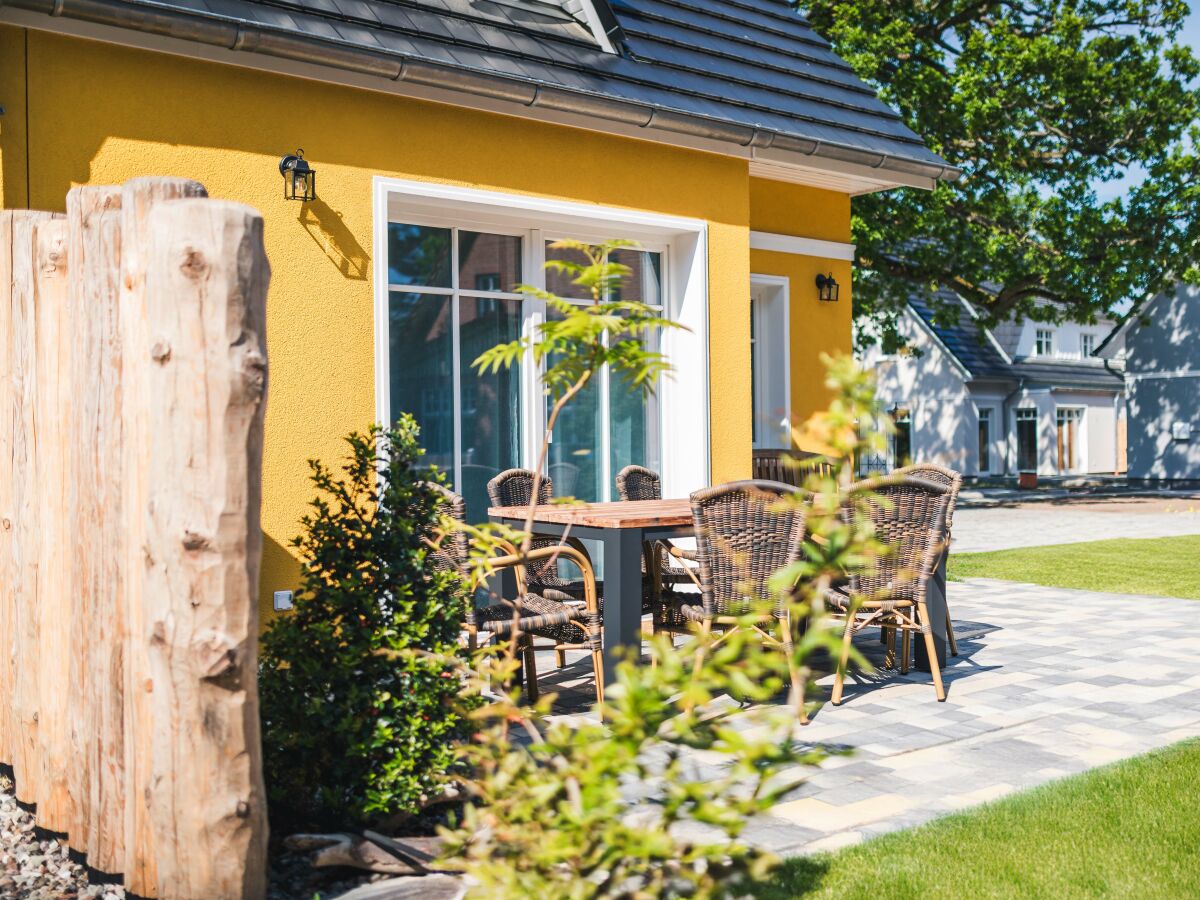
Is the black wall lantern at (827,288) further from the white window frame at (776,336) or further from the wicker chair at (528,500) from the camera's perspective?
the wicker chair at (528,500)

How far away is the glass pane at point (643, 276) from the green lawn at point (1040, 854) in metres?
5.24

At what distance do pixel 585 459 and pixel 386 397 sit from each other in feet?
6.67

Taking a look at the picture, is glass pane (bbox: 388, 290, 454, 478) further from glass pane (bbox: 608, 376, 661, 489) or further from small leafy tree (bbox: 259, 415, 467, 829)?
small leafy tree (bbox: 259, 415, 467, 829)

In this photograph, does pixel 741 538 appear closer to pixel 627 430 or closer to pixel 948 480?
pixel 948 480

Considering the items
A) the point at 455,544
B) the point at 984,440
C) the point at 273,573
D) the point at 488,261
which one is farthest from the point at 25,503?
the point at 984,440

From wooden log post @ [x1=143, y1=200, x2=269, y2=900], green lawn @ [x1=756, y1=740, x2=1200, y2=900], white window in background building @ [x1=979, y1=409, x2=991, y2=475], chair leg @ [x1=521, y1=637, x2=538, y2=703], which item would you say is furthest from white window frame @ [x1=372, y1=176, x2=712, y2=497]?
white window in background building @ [x1=979, y1=409, x2=991, y2=475]

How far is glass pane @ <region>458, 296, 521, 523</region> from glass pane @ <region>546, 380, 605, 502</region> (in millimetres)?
380

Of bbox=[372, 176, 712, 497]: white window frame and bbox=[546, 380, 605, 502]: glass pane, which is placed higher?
bbox=[372, 176, 712, 497]: white window frame

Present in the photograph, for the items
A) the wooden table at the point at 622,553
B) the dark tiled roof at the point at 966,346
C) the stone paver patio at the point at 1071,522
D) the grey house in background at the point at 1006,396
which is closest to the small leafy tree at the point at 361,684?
the wooden table at the point at 622,553

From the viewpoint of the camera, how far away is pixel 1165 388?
33.1 metres

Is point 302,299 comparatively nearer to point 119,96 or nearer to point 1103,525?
point 119,96

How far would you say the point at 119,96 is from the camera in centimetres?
580

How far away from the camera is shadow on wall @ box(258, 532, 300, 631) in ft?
20.3

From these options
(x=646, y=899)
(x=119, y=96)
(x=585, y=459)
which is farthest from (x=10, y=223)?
(x=585, y=459)
